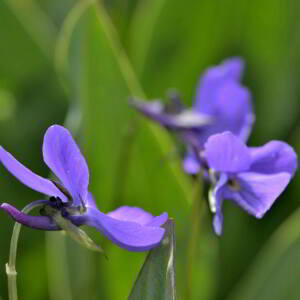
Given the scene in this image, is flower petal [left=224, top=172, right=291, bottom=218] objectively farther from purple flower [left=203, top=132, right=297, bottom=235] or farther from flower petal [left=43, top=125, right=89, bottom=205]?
flower petal [left=43, top=125, right=89, bottom=205]

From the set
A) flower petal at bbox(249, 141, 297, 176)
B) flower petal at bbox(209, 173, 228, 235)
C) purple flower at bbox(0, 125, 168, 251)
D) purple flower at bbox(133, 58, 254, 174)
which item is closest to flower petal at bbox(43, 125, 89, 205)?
purple flower at bbox(0, 125, 168, 251)

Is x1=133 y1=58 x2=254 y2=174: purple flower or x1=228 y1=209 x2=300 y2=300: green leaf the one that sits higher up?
x1=133 y1=58 x2=254 y2=174: purple flower

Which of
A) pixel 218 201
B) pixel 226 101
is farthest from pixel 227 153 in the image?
pixel 226 101

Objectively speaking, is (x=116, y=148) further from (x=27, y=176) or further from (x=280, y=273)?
(x=27, y=176)

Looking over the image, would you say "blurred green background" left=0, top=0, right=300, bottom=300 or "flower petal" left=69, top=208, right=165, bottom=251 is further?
"blurred green background" left=0, top=0, right=300, bottom=300

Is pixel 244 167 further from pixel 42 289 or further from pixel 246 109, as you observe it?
pixel 42 289

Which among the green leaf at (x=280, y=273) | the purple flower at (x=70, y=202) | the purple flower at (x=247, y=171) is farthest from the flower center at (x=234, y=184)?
the green leaf at (x=280, y=273)

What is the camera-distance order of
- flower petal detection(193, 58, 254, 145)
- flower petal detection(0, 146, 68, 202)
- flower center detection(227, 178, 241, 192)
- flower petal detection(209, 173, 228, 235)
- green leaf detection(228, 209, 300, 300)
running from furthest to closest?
green leaf detection(228, 209, 300, 300)
flower petal detection(193, 58, 254, 145)
flower center detection(227, 178, 241, 192)
flower petal detection(209, 173, 228, 235)
flower petal detection(0, 146, 68, 202)

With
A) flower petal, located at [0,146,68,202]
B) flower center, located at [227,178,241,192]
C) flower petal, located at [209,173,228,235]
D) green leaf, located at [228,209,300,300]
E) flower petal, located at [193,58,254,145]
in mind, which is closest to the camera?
flower petal, located at [0,146,68,202]
